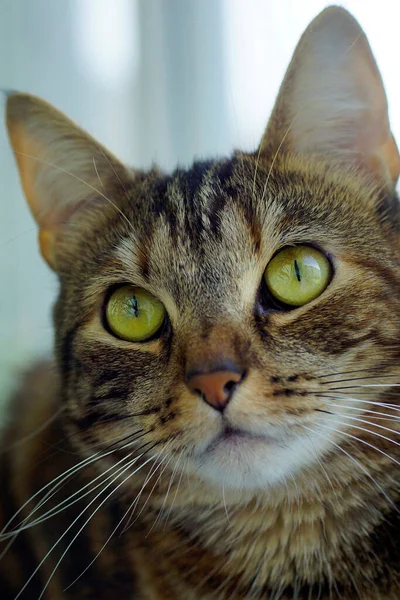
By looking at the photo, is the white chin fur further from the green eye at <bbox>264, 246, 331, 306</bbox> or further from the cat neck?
the green eye at <bbox>264, 246, 331, 306</bbox>

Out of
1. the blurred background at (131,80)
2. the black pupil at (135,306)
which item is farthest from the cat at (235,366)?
the blurred background at (131,80)

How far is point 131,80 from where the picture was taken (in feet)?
4.54

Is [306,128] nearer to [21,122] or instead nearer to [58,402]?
[21,122]

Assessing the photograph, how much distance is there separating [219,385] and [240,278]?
0.62ft

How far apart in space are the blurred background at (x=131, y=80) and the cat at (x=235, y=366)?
0.46ft

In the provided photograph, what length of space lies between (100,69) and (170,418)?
84 cm

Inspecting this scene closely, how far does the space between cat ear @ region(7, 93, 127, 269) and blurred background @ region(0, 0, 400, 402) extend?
0.22 ft

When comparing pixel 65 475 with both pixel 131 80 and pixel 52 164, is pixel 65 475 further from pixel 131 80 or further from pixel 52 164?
pixel 131 80

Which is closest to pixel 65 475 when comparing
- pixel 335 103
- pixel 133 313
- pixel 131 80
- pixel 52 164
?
pixel 133 313

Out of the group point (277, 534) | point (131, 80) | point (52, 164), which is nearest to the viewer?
point (277, 534)

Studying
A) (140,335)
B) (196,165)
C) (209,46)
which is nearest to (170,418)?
(140,335)

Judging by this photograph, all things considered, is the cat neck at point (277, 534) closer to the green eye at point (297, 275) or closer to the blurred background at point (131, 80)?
the green eye at point (297, 275)

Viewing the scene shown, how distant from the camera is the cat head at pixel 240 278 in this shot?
781 mm

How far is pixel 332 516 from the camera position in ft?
2.80
